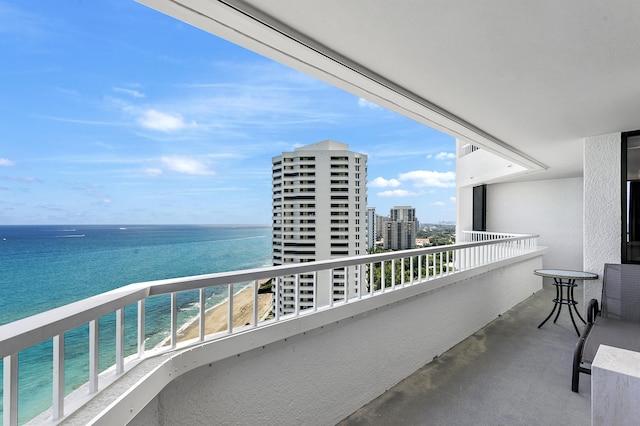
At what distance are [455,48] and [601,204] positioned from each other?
A: 3.44 meters

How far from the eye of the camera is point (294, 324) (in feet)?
6.76

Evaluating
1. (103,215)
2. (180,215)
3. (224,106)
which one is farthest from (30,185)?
(224,106)

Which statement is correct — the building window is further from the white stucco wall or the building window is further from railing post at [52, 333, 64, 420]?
railing post at [52, 333, 64, 420]

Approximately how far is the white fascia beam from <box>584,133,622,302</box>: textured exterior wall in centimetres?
236

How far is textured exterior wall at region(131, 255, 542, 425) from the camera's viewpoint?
1645mm

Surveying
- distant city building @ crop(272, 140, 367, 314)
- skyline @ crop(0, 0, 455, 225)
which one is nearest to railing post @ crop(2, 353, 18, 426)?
distant city building @ crop(272, 140, 367, 314)

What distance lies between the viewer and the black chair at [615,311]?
3.01 meters

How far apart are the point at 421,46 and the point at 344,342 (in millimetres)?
2095

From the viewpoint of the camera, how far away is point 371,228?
17.8m

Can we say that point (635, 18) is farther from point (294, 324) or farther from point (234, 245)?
point (234, 245)

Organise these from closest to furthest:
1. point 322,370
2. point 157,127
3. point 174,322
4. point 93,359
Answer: point 93,359, point 174,322, point 322,370, point 157,127

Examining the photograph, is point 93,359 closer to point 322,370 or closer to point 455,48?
point 322,370

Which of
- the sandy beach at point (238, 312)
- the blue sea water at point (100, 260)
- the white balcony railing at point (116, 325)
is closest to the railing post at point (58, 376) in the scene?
the white balcony railing at point (116, 325)

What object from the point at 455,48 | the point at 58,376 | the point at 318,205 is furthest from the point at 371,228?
the point at 58,376
